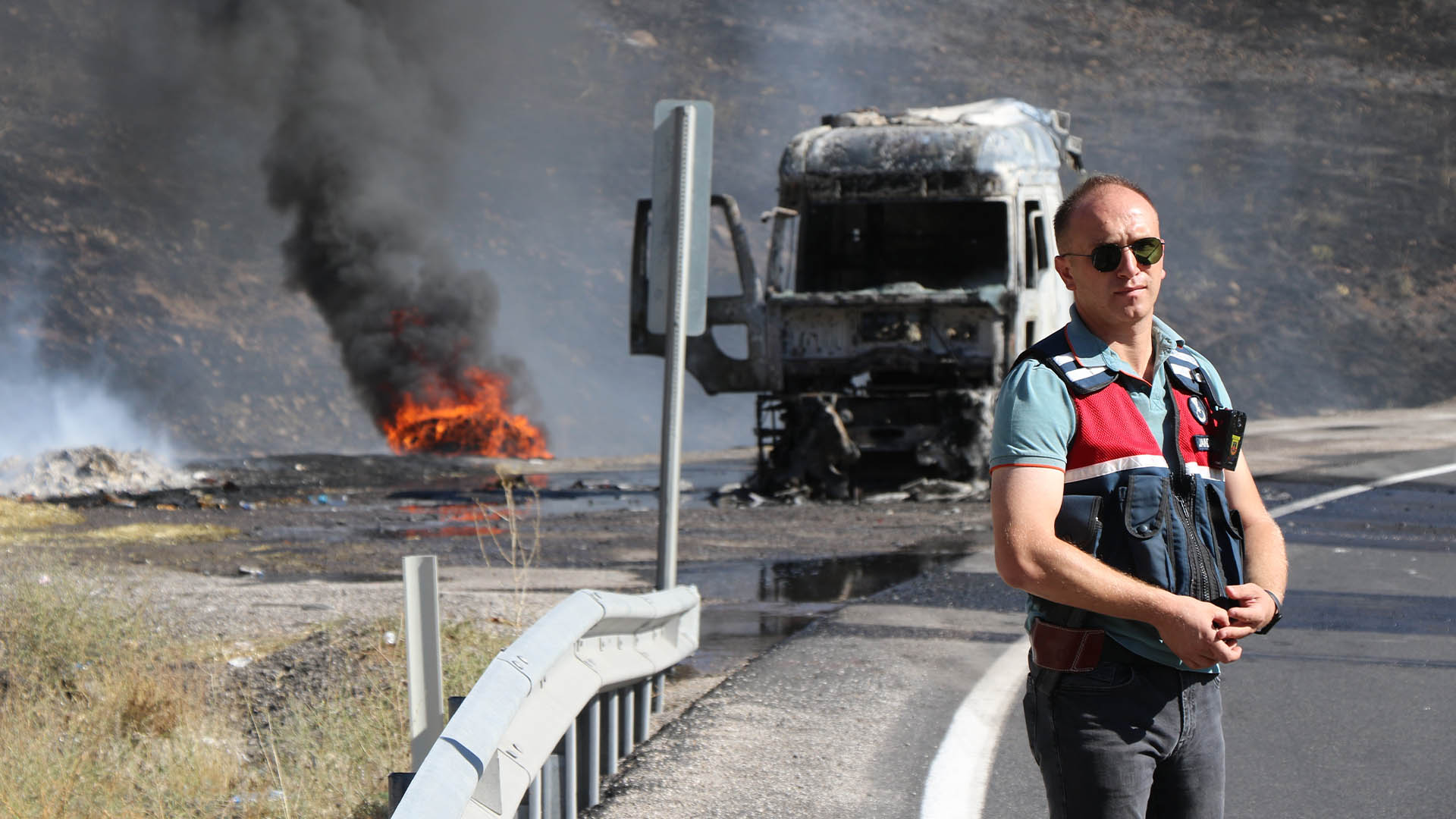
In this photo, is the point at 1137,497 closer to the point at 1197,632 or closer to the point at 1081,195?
the point at 1197,632

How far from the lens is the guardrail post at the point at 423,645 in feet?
12.2

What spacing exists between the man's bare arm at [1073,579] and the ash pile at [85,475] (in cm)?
1871

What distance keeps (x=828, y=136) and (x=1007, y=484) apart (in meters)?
14.0

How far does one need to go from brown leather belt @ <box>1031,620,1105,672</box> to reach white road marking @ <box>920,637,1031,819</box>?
192 centimetres

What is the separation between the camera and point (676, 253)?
6.03 metres

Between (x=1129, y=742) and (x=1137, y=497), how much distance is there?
418 mm

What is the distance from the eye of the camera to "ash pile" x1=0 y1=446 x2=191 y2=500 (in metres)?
20.0

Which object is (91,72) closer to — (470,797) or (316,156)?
(316,156)

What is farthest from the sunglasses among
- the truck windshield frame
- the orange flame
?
the orange flame

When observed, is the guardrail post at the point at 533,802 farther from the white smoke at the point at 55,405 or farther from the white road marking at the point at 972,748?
the white smoke at the point at 55,405

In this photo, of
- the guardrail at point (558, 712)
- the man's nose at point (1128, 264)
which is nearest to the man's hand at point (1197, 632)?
the man's nose at point (1128, 264)

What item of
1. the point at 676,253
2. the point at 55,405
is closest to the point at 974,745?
the point at 676,253

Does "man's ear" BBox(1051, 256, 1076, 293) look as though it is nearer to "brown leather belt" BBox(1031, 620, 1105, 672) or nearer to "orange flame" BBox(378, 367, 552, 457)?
"brown leather belt" BBox(1031, 620, 1105, 672)

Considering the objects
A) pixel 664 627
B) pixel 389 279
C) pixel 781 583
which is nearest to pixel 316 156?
pixel 389 279
